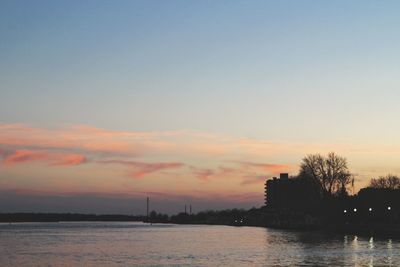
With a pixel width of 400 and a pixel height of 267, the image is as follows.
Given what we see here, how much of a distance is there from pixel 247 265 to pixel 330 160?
102 m

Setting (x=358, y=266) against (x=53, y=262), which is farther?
(x=53, y=262)

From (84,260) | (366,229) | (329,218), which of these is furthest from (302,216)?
(84,260)

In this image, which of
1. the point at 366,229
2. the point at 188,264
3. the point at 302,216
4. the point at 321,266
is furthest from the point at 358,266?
the point at 302,216

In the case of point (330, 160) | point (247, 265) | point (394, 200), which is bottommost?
point (247, 265)

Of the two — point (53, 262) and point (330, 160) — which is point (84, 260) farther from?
point (330, 160)

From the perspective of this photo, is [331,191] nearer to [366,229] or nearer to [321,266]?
[366,229]

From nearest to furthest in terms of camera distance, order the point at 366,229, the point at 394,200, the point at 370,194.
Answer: the point at 366,229 < the point at 394,200 < the point at 370,194

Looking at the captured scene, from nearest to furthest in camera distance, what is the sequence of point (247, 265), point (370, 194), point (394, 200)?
point (247, 265) < point (394, 200) < point (370, 194)

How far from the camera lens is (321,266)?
2168 inches

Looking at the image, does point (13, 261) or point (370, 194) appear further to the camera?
point (370, 194)

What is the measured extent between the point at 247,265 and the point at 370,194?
110m

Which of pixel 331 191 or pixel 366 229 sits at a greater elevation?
pixel 331 191

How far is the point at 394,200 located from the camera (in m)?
151

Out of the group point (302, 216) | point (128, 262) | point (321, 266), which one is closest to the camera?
point (321, 266)
